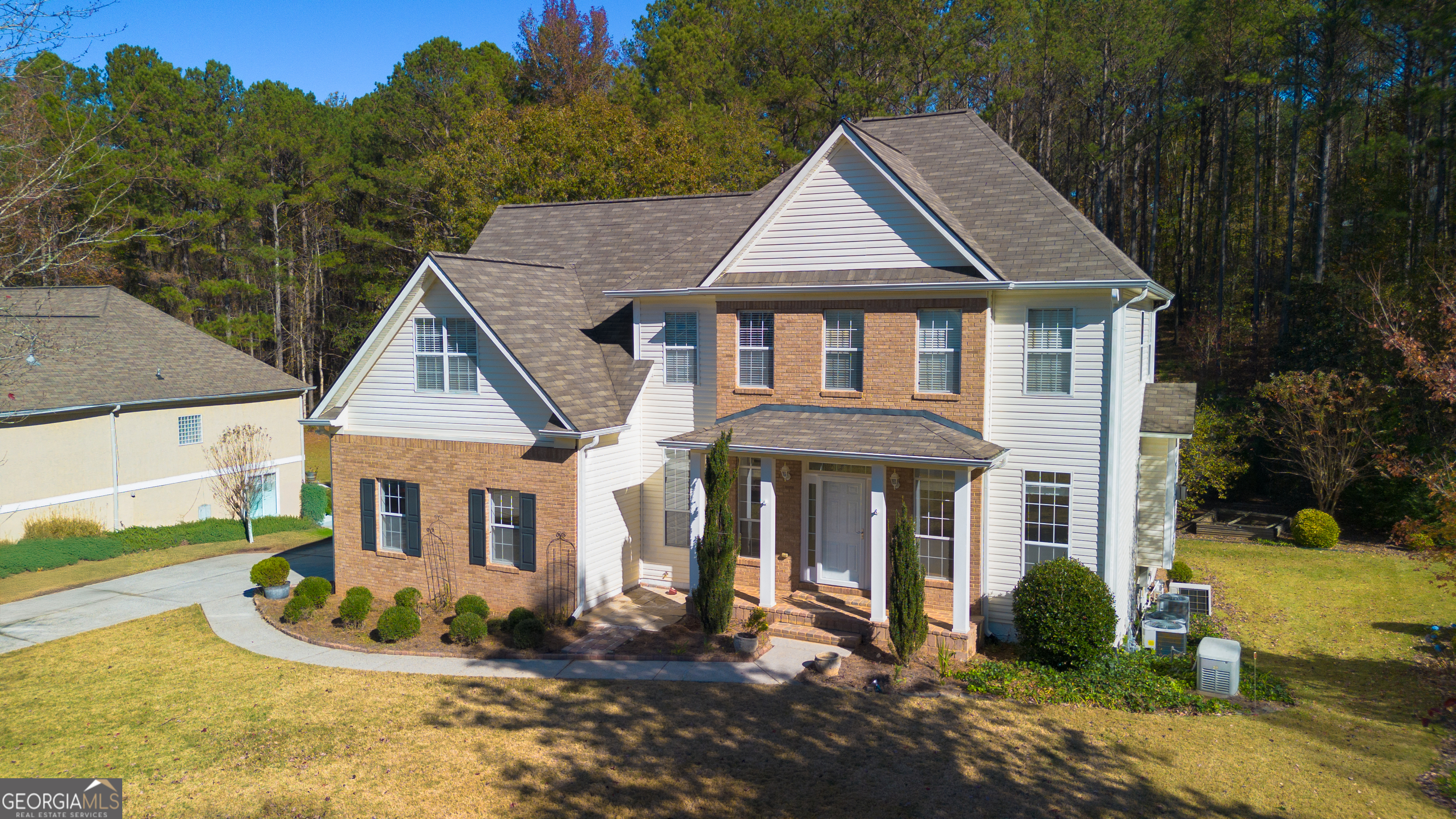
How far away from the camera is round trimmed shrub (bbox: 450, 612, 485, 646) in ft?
52.9

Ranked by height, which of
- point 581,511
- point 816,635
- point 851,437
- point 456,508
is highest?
point 851,437

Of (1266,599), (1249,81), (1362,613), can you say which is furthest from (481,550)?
(1249,81)

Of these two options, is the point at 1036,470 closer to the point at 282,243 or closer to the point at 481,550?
the point at 481,550

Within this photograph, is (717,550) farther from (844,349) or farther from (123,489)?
(123,489)

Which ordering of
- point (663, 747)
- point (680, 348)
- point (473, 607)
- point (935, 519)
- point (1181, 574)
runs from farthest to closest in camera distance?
point (1181, 574)
point (680, 348)
point (473, 607)
point (935, 519)
point (663, 747)

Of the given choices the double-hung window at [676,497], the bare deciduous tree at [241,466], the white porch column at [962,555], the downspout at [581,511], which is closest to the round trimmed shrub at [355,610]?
the downspout at [581,511]

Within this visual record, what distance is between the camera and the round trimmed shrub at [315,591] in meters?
18.2

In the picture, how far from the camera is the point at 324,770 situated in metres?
11.2

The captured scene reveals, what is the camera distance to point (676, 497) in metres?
19.3

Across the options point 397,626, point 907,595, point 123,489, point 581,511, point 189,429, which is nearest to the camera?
point 907,595

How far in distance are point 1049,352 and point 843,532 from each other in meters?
5.36

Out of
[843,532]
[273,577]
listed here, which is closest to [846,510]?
[843,532]

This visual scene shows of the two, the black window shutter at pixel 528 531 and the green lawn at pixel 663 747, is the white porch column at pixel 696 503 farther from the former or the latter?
the green lawn at pixel 663 747

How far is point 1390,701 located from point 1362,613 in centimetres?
643
